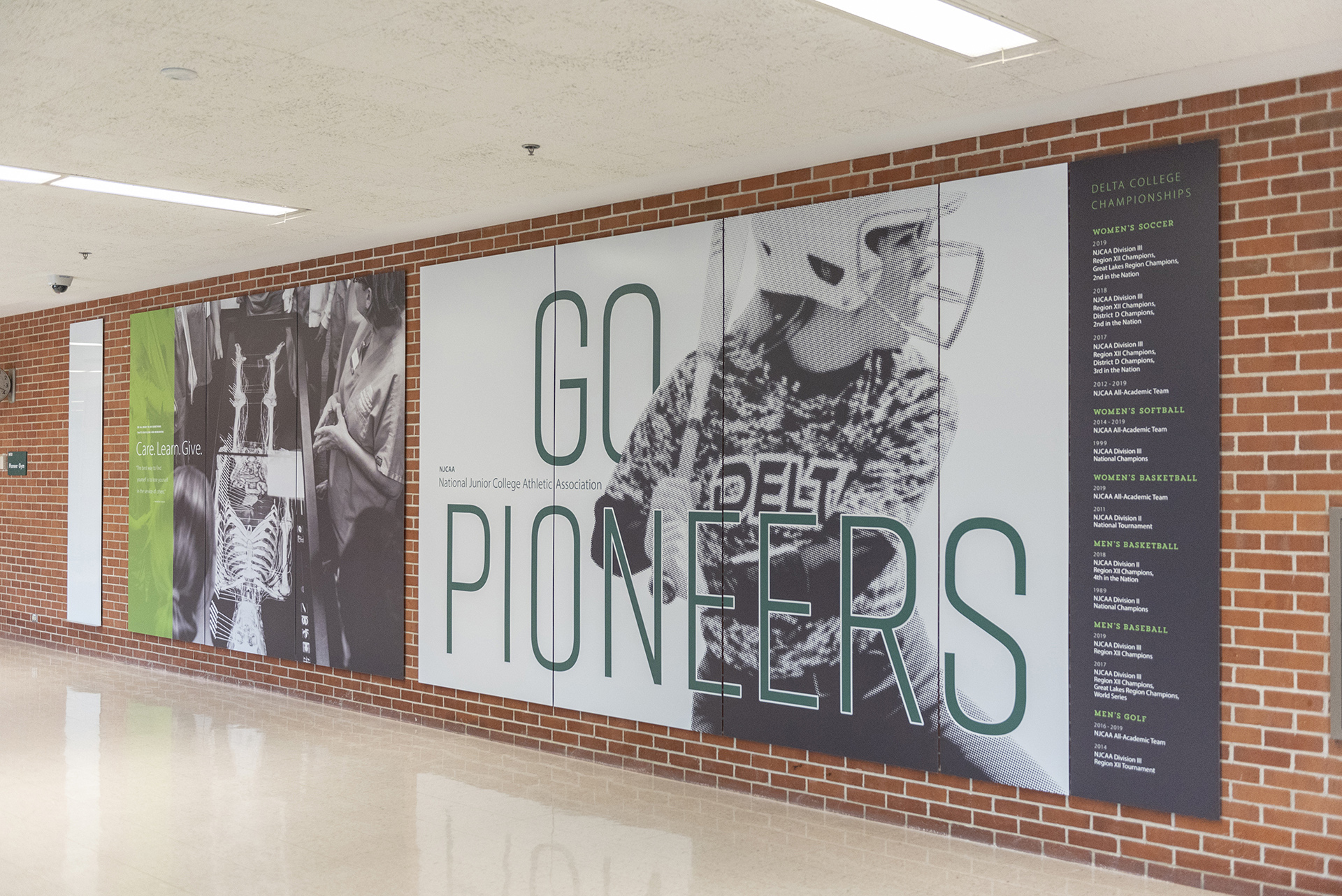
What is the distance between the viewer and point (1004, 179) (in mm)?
4949

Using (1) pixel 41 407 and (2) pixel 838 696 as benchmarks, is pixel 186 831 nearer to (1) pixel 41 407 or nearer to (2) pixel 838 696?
(2) pixel 838 696

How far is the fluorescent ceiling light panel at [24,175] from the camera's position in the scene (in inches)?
226

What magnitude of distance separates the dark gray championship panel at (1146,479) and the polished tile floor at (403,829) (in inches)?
21.3

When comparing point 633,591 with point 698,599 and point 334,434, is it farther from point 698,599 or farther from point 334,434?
point 334,434

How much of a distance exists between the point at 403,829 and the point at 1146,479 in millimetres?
3616

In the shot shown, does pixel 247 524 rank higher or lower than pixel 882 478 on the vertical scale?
lower

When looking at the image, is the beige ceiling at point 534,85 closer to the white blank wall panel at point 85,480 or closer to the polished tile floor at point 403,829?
the polished tile floor at point 403,829

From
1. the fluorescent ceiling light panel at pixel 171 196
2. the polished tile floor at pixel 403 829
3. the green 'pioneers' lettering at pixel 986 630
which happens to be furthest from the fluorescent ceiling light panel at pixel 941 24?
the fluorescent ceiling light panel at pixel 171 196

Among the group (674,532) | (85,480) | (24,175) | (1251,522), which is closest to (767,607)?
(674,532)

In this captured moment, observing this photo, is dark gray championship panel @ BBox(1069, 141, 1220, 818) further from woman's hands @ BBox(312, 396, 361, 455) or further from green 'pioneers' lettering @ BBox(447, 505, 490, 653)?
woman's hands @ BBox(312, 396, 361, 455)

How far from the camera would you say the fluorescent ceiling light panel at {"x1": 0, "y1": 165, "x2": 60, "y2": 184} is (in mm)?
5742

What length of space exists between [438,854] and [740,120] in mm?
3445

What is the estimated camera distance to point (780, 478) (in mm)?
5660

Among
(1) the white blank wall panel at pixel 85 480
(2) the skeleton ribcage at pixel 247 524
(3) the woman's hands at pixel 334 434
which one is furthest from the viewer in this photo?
(1) the white blank wall panel at pixel 85 480
